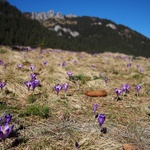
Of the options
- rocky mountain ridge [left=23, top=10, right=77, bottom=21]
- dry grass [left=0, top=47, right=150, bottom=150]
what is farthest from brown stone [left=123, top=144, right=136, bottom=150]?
rocky mountain ridge [left=23, top=10, right=77, bottom=21]

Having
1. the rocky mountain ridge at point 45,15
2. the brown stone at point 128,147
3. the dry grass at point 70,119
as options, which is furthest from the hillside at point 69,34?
the brown stone at point 128,147

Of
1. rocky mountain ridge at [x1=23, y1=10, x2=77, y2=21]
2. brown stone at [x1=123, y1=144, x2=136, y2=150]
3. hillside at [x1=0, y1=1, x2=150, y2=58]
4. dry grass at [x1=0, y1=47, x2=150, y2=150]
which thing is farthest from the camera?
rocky mountain ridge at [x1=23, y1=10, x2=77, y2=21]

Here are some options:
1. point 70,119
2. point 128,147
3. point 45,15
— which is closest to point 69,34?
point 45,15

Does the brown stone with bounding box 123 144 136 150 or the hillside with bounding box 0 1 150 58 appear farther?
the hillside with bounding box 0 1 150 58

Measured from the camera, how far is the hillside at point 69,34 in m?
36.9

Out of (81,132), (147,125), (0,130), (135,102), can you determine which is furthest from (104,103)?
(0,130)

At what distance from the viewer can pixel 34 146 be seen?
3.04 metres

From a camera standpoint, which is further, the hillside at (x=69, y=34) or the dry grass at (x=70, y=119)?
the hillside at (x=69, y=34)

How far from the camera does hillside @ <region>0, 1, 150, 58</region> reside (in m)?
36.9

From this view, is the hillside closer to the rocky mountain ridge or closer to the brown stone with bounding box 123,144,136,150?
the rocky mountain ridge

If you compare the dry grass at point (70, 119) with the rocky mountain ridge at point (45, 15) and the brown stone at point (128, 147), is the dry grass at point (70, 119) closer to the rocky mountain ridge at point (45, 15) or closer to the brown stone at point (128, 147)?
the brown stone at point (128, 147)

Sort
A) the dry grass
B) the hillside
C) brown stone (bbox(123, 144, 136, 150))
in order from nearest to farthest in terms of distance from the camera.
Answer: brown stone (bbox(123, 144, 136, 150))
the dry grass
the hillside

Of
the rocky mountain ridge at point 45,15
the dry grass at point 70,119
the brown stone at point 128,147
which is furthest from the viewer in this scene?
the rocky mountain ridge at point 45,15

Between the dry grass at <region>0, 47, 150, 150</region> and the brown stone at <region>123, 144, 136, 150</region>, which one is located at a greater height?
the dry grass at <region>0, 47, 150, 150</region>
